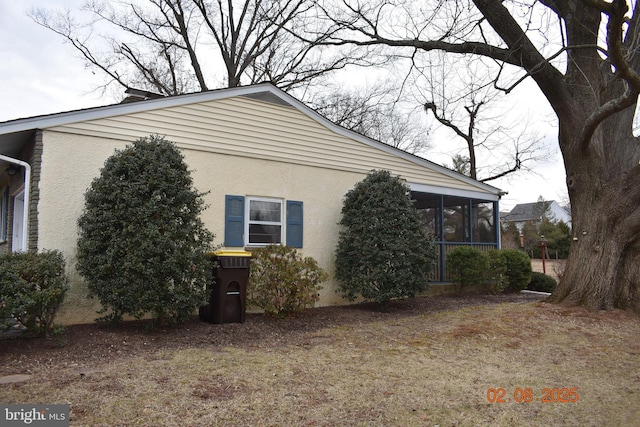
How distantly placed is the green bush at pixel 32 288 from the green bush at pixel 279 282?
2.92 metres

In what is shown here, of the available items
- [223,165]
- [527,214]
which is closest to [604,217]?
[223,165]

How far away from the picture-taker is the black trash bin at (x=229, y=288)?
7246 mm

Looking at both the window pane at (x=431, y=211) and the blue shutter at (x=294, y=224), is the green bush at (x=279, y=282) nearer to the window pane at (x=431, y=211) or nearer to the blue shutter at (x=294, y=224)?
the blue shutter at (x=294, y=224)

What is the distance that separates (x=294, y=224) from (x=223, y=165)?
72.0 inches

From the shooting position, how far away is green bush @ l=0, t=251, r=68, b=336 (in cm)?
529

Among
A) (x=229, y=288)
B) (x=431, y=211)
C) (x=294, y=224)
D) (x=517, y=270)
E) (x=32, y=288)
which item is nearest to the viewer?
(x=32, y=288)

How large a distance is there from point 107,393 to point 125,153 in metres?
3.68

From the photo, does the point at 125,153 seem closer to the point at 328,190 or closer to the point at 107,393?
the point at 107,393

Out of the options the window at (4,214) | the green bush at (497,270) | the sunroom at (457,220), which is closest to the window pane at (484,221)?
the sunroom at (457,220)

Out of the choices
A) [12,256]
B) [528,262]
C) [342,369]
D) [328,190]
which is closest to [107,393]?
[342,369]

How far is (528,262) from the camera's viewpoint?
13188 millimetres

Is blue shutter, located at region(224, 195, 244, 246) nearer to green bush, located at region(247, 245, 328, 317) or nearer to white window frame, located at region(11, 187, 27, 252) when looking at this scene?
green bush, located at region(247, 245, 328, 317)

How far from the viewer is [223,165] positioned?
8.63m

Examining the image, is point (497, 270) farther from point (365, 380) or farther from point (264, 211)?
point (365, 380)
